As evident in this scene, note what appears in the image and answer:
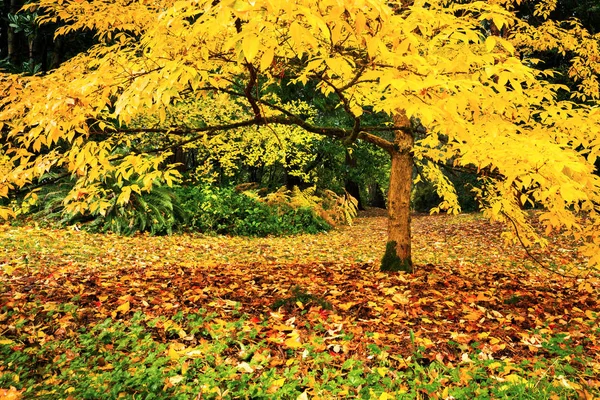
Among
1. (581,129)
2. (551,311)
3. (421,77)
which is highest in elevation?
(421,77)

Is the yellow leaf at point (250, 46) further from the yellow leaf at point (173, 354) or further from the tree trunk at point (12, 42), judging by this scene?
the tree trunk at point (12, 42)

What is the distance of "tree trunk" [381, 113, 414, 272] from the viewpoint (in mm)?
5492

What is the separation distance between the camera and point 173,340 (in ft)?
11.5

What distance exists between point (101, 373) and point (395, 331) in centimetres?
241

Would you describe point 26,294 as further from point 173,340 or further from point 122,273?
point 173,340

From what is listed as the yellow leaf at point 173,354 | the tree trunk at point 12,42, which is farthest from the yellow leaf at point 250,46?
the tree trunk at point 12,42

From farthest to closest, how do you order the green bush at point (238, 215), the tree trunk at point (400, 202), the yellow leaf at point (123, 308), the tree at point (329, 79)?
the green bush at point (238, 215), the tree trunk at point (400, 202), the yellow leaf at point (123, 308), the tree at point (329, 79)

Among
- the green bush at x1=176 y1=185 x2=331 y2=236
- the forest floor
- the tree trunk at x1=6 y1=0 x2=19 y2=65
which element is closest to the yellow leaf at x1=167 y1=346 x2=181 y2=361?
the forest floor

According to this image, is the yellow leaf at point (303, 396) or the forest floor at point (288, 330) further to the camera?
the forest floor at point (288, 330)

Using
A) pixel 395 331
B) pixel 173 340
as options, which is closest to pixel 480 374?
pixel 395 331

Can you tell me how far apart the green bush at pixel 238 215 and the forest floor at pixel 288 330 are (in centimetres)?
377

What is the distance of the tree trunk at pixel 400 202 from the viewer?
549 cm

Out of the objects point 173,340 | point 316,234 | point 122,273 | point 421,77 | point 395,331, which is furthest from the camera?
point 316,234

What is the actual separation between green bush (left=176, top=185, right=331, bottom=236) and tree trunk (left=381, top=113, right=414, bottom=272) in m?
5.53
